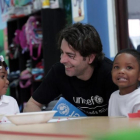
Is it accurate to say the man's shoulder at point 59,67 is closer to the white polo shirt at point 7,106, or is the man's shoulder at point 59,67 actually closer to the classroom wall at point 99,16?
the white polo shirt at point 7,106

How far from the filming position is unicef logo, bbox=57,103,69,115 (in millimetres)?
2660

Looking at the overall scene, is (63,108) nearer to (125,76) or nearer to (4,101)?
(4,101)

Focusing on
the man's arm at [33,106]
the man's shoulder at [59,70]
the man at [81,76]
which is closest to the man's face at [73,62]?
the man at [81,76]

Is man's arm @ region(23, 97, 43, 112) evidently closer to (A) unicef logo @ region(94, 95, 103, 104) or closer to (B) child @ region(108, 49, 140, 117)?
(A) unicef logo @ region(94, 95, 103, 104)

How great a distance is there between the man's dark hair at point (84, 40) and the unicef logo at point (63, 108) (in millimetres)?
336

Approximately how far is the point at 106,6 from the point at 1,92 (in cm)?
259

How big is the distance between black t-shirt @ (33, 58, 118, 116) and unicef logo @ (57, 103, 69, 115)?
66mm

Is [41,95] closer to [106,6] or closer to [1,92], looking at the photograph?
A: [1,92]

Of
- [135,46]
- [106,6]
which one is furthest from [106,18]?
[135,46]

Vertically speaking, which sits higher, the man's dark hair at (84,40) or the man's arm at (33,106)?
the man's dark hair at (84,40)

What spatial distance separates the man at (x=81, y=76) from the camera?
260cm

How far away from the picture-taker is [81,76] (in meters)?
2.67

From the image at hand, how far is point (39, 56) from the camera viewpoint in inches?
250

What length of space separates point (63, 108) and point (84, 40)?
48 centimetres
